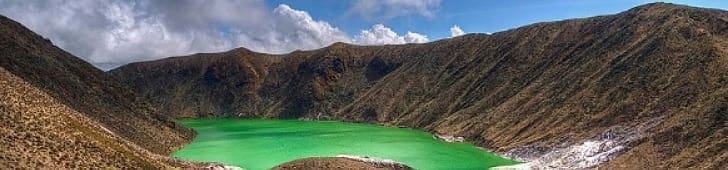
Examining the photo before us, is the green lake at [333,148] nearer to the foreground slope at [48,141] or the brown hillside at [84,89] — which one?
the brown hillside at [84,89]

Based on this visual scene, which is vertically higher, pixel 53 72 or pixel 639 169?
pixel 53 72

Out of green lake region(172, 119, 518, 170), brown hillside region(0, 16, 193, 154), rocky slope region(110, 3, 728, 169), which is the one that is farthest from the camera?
brown hillside region(0, 16, 193, 154)

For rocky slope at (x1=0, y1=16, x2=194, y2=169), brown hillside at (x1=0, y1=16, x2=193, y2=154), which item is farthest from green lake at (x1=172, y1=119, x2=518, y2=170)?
rocky slope at (x1=0, y1=16, x2=194, y2=169)

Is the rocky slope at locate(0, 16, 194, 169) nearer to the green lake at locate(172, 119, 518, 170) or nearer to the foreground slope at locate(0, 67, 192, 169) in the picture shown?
the foreground slope at locate(0, 67, 192, 169)

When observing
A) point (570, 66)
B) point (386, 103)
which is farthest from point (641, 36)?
point (386, 103)

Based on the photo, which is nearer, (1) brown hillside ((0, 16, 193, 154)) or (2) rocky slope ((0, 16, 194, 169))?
(2) rocky slope ((0, 16, 194, 169))

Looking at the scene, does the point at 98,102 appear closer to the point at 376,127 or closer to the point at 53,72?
the point at 53,72
